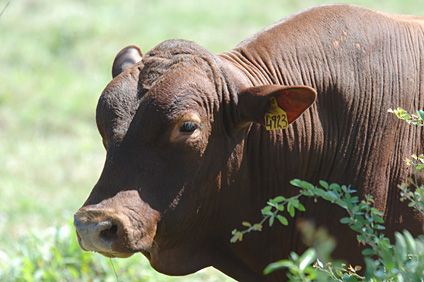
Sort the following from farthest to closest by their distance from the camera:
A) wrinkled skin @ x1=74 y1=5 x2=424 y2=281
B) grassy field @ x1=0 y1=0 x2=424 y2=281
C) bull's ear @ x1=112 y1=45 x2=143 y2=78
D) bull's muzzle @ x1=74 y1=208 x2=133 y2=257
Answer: grassy field @ x1=0 y1=0 x2=424 y2=281
bull's ear @ x1=112 y1=45 x2=143 y2=78
wrinkled skin @ x1=74 y1=5 x2=424 y2=281
bull's muzzle @ x1=74 y1=208 x2=133 y2=257

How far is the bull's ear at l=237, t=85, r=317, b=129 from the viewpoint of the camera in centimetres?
325

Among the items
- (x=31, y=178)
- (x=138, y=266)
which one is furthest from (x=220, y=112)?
(x=31, y=178)

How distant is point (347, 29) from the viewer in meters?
3.64

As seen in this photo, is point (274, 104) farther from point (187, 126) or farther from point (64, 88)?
point (64, 88)

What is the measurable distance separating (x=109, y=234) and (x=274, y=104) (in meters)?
0.99

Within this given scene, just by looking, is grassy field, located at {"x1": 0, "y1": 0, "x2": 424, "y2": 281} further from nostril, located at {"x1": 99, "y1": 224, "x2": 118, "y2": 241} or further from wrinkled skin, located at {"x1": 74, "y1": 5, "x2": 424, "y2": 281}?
nostril, located at {"x1": 99, "y1": 224, "x2": 118, "y2": 241}

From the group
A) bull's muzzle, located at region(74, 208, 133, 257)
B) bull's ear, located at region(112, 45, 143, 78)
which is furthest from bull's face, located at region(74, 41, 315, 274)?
bull's ear, located at region(112, 45, 143, 78)

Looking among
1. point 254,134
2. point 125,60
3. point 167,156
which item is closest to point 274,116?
point 254,134

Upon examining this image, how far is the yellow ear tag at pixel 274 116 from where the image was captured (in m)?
3.27

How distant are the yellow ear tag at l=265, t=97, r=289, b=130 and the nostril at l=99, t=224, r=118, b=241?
87 centimetres

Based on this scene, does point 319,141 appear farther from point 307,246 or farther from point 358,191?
point 307,246

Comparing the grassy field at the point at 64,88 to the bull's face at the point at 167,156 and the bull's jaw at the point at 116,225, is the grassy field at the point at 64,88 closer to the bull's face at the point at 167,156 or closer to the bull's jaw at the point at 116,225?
the bull's face at the point at 167,156

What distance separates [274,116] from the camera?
3.28 meters

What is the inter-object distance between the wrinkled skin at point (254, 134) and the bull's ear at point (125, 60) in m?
0.48
